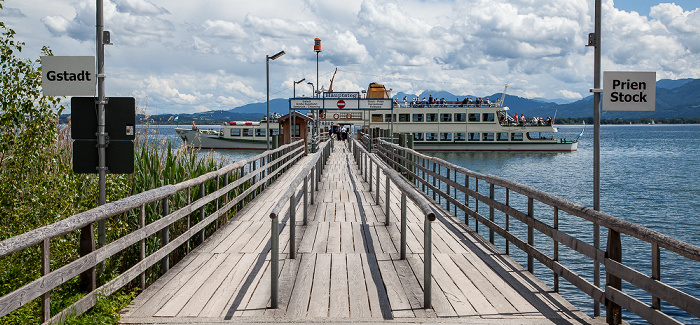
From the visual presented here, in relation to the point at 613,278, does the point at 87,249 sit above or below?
above

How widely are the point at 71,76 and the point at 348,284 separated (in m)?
3.40

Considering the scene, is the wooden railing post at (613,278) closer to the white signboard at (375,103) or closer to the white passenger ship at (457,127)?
the white signboard at (375,103)

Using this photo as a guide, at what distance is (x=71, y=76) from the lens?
620 centimetres

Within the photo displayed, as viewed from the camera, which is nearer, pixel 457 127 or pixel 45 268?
pixel 45 268

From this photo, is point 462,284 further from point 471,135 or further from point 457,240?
point 471,135

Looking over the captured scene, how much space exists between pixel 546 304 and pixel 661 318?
1.45 metres

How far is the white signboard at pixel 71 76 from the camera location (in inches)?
243

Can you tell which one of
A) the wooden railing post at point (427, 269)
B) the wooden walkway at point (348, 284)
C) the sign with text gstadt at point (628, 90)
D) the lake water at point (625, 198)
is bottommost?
the lake water at point (625, 198)

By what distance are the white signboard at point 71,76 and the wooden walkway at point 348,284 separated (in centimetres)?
206

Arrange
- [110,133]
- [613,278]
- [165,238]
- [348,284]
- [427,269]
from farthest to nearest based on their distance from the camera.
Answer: [165,238], [110,133], [348,284], [427,269], [613,278]

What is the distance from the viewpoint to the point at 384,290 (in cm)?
607

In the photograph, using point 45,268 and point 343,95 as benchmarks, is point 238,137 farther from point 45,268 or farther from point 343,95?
point 45,268

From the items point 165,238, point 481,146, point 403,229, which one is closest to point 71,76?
point 165,238

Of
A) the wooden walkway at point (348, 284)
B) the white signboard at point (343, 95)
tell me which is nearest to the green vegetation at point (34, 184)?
the wooden walkway at point (348, 284)
